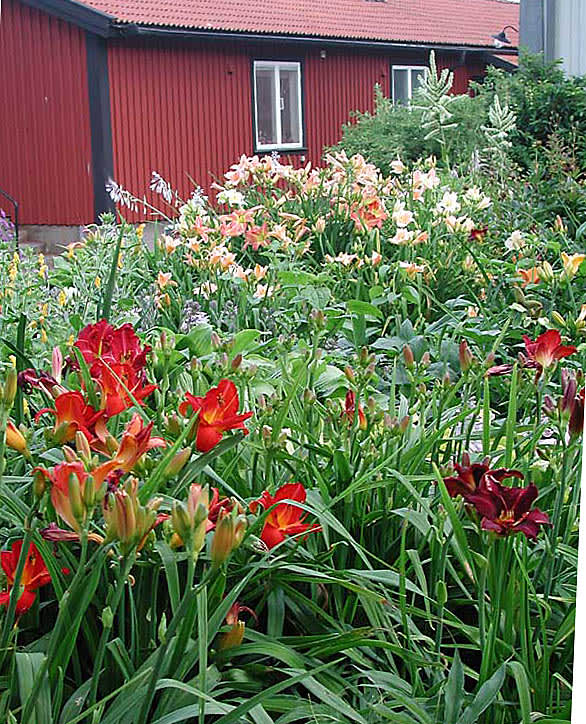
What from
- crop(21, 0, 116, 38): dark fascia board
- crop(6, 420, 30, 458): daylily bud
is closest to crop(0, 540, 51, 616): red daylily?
crop(6, 420, 30, 458): daylily bud

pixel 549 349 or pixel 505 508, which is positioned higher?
pixel 549 349

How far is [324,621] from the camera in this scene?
1.32 meters

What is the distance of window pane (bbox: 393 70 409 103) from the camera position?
1720 cm

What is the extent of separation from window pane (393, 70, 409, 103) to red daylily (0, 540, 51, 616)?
16.8 metres

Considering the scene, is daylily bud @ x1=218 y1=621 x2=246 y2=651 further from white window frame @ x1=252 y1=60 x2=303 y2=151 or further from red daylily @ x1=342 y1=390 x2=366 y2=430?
white window frame @ x1=252 y1=60 x2=303 y2=151

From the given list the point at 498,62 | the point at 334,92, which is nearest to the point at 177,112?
the point at 334,92

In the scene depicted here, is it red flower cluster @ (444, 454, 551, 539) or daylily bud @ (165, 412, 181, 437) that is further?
daylily bud @ (165, 412, 181, 437)

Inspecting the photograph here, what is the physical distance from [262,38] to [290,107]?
1.57 m

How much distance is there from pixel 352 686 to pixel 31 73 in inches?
529

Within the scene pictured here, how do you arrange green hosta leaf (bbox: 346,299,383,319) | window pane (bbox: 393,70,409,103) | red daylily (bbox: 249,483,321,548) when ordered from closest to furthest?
red daylily (bbox: 249,483,321,548)
green hosta leaf (bbox: 346,299,383,319)
window pane (bbox: 393,70,409,103)

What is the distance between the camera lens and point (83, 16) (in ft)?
40.8

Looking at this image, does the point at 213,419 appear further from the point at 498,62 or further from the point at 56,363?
the point at 498,62

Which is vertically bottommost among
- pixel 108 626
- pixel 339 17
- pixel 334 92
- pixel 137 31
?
pixel 108 626

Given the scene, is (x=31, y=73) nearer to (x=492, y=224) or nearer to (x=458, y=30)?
(x=458, y=30)
